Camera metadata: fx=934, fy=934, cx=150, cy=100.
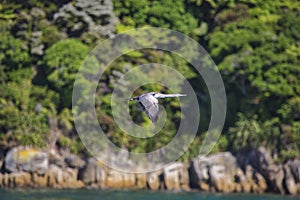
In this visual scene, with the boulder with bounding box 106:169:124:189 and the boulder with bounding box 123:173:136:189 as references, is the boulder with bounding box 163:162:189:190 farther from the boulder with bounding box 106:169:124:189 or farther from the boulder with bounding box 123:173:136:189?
the boulder with bounding box 106:169:124:189

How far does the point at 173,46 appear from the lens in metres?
40.0

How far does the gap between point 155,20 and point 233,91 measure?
4.50m

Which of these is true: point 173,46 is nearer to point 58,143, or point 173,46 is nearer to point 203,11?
point 203,11

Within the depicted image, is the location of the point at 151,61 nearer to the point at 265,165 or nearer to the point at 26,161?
the point at 265,165

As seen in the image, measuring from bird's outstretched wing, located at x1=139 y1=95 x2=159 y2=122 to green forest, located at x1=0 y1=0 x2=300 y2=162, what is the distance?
15104 mm

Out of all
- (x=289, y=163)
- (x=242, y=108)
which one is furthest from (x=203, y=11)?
(x=289, y=163)

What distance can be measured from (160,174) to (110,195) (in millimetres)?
3286

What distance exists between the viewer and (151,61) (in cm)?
3962

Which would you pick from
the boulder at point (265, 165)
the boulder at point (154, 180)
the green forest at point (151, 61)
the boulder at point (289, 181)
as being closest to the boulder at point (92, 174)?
the green forest at point (151, 61)

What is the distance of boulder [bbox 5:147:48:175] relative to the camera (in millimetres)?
36656

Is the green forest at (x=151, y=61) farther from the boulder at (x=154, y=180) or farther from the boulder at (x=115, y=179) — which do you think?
the boulder at (x=115, y=179)

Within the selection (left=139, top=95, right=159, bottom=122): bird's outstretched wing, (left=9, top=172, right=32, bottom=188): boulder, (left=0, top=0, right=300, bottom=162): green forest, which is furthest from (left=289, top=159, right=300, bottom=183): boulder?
(left=139, top=95, right=159, bottom=122): bird's outstretched wing

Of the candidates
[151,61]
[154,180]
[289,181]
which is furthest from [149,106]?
[151,61]

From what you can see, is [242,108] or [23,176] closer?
[23,176]
